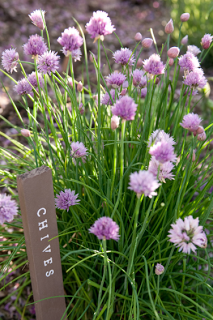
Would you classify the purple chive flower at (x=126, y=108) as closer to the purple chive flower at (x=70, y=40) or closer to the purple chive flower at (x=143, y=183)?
the purple chive flower at (x=143, y=183)

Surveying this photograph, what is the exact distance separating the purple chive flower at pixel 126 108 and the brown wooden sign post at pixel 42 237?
0.27m

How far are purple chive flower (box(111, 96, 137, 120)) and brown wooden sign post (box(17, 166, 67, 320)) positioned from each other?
0.88ft

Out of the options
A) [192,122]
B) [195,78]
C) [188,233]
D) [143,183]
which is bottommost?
[188,233]

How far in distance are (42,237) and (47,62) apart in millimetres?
618

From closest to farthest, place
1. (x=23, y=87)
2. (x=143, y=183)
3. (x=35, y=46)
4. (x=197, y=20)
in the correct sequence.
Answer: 1. (x=143, y=183)
2. (x=35, y=46)
3. (x=23, y=87)
4. (x=197, y=20)

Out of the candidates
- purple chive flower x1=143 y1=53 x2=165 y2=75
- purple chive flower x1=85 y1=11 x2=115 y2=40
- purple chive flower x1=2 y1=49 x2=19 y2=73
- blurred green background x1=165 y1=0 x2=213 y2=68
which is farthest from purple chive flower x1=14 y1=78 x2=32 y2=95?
blurred green background x1=165 y1=0 x2=213 y2=68

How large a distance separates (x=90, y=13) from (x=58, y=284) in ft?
17.5

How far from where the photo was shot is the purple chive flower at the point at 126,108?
0.77m

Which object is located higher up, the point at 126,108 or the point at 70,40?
the point at 70,40

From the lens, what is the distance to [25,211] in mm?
857

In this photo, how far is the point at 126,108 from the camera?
2.52 feet

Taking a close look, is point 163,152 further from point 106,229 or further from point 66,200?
point 66,200

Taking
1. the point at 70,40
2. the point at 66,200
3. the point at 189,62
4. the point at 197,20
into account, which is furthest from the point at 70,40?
Result: the point at 197,20

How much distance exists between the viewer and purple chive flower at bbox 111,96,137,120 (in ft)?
2.52
